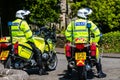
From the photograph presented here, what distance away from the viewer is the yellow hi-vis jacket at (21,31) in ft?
45.4

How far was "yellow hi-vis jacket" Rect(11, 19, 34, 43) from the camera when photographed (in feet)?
45.4

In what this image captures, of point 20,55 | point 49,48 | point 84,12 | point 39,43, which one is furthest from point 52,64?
point 84,12

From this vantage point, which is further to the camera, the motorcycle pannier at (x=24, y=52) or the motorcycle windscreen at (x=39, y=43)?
the motorcycle windscreen at (x=39, y=43)

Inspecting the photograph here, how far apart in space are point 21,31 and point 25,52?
580 millimetres

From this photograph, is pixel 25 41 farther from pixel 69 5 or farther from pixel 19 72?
pixel 69 5

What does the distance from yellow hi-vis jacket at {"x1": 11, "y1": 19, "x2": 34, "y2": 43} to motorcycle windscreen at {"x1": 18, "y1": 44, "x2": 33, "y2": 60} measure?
0.64 ft

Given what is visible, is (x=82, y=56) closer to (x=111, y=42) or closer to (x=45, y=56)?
(x=45, y=56)

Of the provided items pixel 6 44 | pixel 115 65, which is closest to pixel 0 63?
pixel 6 44

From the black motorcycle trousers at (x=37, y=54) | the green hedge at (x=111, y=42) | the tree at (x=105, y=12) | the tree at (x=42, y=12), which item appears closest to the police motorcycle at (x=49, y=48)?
the black motorcycle trousers at (x=37, y=54)

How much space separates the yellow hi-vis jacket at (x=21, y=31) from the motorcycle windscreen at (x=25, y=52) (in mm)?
195

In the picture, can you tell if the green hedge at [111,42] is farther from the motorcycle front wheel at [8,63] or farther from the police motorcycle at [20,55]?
the motorcycle front wheel at [8,63]

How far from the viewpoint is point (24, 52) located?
45.9 ft

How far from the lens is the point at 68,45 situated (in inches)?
497

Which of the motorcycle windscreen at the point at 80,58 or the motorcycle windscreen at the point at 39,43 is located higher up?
the motorcycle windscreen at the point at 39,43
